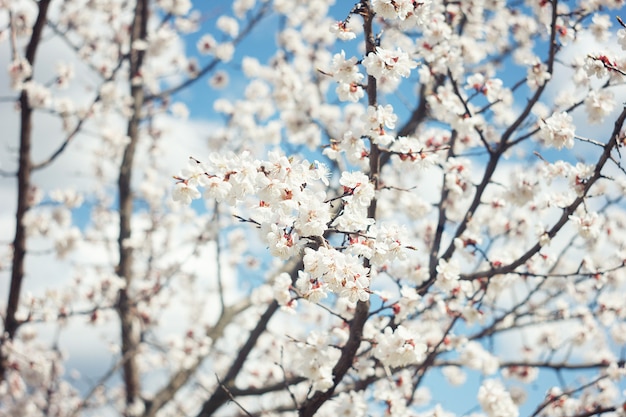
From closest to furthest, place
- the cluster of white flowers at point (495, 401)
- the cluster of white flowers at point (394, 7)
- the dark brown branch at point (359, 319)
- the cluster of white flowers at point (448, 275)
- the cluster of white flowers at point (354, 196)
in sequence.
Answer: the cluster of white flowers at point (354, 196)
the cluster of white flowers at point (394, 7)
the dark brown branch at point (359, 319)
the cluster of white flowers at point (448, 275)
the cluster of white flowers at point (495, 401)

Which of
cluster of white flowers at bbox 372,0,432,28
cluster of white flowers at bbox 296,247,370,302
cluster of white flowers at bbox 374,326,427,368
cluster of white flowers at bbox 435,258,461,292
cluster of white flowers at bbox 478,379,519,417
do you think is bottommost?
cluster of white flowers at bbox 478,379,519,417

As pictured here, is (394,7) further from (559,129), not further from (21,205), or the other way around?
(21,205)

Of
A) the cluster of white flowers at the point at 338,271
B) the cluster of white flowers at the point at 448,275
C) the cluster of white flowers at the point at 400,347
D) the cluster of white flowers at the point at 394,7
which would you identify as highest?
the cluster of white flowers at the point at 394,7

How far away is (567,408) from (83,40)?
7.76 m

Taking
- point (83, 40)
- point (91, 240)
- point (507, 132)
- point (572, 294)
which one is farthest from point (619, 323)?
point (83, 40)

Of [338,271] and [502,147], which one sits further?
[502,147]

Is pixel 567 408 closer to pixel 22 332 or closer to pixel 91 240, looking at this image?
pixel 91 240

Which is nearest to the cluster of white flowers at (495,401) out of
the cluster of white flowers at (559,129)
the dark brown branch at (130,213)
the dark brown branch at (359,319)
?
the dark brown branch at (359,319)

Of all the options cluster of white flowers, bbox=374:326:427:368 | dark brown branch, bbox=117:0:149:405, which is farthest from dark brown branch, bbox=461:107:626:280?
dark brown branch, bbox=117:0:149:405

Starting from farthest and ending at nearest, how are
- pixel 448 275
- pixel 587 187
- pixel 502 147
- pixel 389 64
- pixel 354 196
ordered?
pixel 502 147 → pixel 448 275 → pixel 587 187 → pixel 389 64 → pixel 354 196

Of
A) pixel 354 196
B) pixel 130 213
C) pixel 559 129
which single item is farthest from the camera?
pixel 130 213

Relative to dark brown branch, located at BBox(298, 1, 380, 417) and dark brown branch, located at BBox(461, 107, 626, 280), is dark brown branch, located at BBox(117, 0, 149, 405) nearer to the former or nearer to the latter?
dark brown branch, located at BBox(298, 1, 380, 417)

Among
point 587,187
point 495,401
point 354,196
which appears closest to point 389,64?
point 354,196

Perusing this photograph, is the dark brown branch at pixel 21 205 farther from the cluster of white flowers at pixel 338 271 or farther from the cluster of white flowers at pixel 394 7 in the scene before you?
the cluster of white flowers at pixel 338 271
